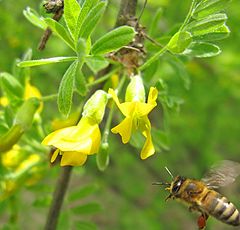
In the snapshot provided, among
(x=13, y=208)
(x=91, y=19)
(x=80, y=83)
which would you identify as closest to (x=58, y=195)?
(x=13, y=208)

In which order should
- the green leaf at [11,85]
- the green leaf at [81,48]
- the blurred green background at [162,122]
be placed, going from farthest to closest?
the blurred green background at [162,122]
the green leaf at [11,85]
the green leaf at [81,48]

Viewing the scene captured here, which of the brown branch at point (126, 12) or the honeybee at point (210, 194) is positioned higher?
the brown branch at point (126, 12)

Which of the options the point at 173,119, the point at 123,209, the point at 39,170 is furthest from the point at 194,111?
the point at 39,170

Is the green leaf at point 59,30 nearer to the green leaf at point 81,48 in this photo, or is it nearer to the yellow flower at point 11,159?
the green leaf at point 81,48

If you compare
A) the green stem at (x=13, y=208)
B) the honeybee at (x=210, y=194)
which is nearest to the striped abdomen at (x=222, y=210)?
the honeybee at (x=210, y=194)

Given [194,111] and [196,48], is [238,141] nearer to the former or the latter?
[194,111]

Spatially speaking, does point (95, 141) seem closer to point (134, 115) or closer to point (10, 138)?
point (134, 115)
